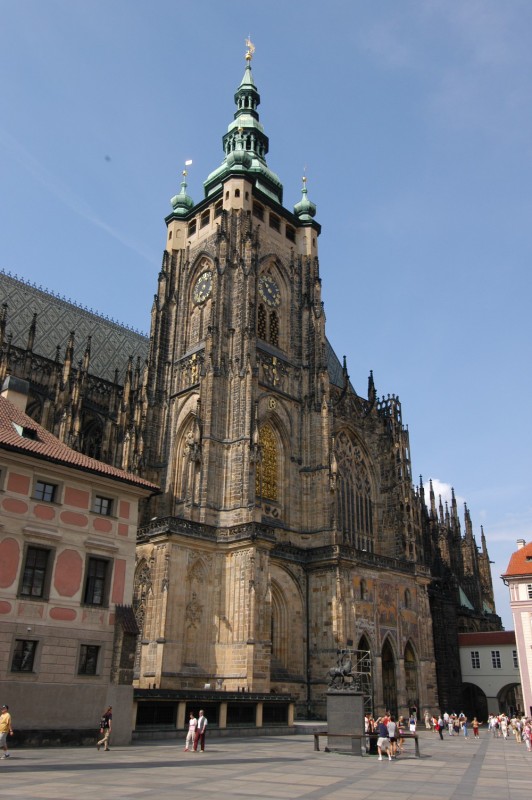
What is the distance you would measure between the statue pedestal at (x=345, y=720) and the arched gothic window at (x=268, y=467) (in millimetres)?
19275

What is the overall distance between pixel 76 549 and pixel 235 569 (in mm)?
14412

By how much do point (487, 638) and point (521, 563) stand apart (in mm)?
9338

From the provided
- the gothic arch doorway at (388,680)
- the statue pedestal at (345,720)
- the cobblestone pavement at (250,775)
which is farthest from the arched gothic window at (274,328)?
the statue pedestal at (345,720)

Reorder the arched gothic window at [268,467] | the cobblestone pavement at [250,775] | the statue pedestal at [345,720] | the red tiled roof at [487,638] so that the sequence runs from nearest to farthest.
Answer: the cobblestone pavement at [250,775] < the statue pedestal at [345,720] < the arched gothic window at [268,467] < the red tiled roof at [487,638]

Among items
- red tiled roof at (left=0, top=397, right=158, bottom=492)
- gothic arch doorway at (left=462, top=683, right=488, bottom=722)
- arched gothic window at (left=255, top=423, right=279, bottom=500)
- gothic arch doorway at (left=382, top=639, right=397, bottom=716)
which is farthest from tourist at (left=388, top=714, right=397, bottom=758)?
gothic arch doorway at (left=462, top=683, right=488, bottom=722)

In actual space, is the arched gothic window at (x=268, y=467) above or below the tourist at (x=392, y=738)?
above

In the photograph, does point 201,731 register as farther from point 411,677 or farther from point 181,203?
point 181,203

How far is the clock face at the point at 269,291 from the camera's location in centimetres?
4733

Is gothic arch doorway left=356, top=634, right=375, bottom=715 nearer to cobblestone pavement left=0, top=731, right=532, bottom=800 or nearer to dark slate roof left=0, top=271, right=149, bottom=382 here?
cobblestone pavement left=0, top=731, right=532, bottom=800

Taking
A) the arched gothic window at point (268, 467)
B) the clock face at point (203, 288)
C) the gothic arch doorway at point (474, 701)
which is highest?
the clock face at point (203, 288)

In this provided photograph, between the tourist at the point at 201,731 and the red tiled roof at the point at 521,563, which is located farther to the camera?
the red tiled roof at the point at 521,563

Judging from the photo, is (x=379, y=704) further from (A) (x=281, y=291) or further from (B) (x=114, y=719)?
(A) (x=281, y=291)

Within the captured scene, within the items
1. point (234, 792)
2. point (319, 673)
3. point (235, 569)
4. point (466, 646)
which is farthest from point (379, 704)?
point (234, 792)

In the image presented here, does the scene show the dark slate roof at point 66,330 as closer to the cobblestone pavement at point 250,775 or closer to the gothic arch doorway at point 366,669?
the gothic arch doorway at point 366,669
